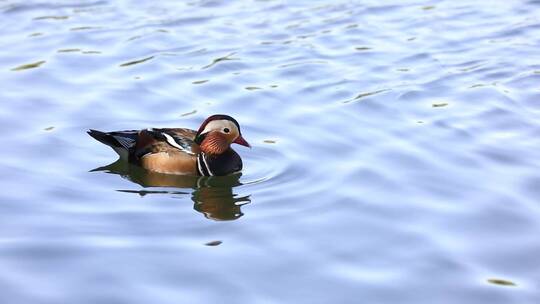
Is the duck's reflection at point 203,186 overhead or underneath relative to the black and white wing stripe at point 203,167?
underneath

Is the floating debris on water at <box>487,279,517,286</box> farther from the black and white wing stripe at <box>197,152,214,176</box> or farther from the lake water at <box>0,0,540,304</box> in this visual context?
the black and white wing stripe at <box>197,152,214,176</box>

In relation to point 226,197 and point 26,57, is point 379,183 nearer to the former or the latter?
point 226,197

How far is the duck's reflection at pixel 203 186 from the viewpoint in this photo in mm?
9109

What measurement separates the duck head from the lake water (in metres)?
0.32

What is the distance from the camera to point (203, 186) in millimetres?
10062

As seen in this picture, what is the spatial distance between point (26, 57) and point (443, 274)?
8.88 m

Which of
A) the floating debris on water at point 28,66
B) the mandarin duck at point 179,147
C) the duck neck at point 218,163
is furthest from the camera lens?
the floating debris on water at point 28,66

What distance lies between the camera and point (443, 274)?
7.34 metres

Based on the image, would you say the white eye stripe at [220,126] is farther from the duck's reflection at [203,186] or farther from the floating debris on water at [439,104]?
the floating debris on water at [439,104]

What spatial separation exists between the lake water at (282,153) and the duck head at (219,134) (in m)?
0.32

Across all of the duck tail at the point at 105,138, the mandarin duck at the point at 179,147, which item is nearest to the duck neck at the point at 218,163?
the mandarin duck at the point at 179,147

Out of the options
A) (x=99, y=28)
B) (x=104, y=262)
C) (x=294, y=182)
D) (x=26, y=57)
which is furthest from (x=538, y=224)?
(x=99, y=28)

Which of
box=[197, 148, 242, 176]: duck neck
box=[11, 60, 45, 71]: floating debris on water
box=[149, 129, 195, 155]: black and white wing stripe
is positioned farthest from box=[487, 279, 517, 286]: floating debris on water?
box=[11, 60, 45, 71]: floating debris on water

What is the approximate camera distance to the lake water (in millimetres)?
7352
